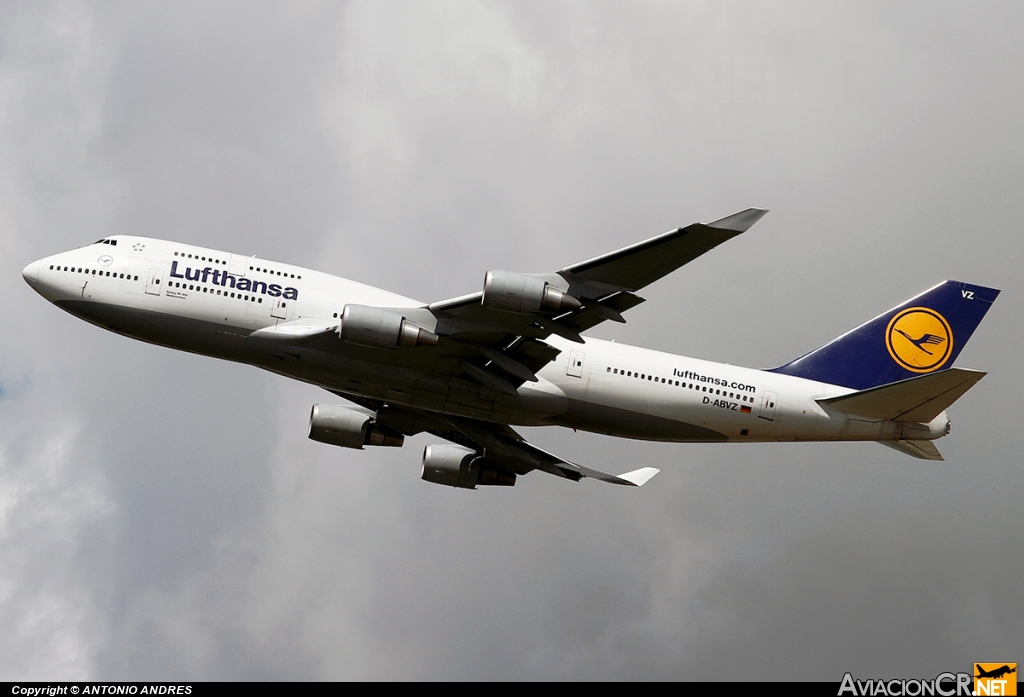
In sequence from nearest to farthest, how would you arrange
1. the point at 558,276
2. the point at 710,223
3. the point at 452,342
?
the point at 710,223
the point at 558,276
the point at 452,342

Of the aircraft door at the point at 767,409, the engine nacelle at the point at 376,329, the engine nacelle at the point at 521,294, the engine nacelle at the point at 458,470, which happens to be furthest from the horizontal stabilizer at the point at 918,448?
the engine nacelle at the point at 376,329

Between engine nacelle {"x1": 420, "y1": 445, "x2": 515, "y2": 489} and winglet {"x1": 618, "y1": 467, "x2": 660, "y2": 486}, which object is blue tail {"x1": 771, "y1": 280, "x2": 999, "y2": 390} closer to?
winglet {"x1": 618, "y1": 467, "x2": 660, "y2": 486}

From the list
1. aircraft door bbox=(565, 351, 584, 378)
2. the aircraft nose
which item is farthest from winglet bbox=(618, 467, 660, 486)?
the aircraft nose

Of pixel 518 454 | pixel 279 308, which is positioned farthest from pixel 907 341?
pixel 279 308

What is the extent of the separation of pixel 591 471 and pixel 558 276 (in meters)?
13.2

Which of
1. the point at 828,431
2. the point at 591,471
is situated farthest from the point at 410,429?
the point at 828,431

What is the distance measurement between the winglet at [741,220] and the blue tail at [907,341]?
12272mm

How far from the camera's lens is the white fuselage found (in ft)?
107

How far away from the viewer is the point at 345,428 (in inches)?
1574

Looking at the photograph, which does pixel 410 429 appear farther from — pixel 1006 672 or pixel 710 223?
pixel 1006 672

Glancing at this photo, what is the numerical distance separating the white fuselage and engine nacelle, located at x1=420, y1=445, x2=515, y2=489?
25.9ft

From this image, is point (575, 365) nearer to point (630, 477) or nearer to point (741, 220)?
point (630, 477)

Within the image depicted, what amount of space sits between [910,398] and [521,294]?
1456cm

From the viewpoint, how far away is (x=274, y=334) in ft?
105
